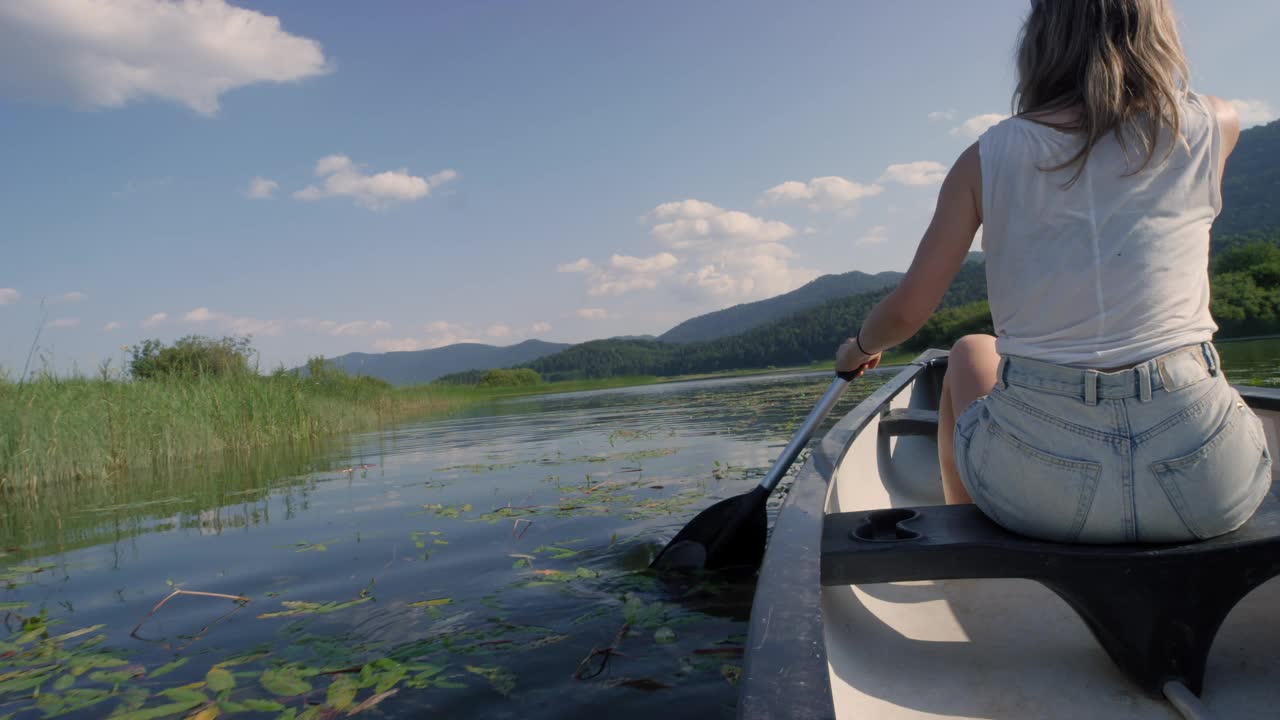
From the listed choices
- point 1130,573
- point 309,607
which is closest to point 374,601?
point 309,607

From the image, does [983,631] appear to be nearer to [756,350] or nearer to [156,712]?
[156,712]

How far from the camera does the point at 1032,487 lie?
1336 mm

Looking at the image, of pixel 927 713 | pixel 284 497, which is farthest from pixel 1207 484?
pixel 284 497

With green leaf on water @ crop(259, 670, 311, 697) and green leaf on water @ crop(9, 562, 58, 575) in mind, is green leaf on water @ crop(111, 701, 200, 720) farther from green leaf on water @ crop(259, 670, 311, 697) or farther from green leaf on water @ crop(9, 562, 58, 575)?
green leaf on water @ crop(9, 562, 58, 575)

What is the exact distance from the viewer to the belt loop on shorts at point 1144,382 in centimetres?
127

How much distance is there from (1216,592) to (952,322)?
196 feet

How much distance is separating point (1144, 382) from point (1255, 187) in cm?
13384

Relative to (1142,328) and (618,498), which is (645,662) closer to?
(1142,328)

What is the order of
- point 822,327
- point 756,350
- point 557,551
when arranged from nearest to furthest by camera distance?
point 557,551 < point 822,327 < point 756,350

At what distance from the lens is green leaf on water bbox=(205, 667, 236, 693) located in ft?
7.09

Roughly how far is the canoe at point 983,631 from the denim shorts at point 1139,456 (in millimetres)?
48

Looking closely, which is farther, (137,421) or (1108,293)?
(137,421)

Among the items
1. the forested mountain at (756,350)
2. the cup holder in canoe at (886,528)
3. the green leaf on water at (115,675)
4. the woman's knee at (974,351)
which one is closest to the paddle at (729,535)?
the woman's knee at (974,351)

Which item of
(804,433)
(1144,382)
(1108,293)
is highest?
(1108,293)
